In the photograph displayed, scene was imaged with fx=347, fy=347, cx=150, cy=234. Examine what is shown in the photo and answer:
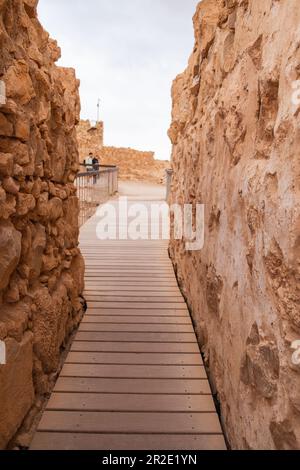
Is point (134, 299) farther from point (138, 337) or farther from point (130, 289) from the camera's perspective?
point (138, 337)

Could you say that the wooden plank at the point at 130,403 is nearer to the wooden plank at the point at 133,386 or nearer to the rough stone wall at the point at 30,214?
the wooden plank at the point at 133,386

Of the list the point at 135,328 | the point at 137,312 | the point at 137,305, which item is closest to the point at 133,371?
the point at 135,328

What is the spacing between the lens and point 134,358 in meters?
2.50

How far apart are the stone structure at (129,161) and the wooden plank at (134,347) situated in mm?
14304

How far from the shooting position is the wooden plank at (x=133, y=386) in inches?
85.7

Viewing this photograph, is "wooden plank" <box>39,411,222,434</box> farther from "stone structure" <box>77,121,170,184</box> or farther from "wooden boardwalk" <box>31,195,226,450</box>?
"stone structure" <box>77,121,170,184</box>

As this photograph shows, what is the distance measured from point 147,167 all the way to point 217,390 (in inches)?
662

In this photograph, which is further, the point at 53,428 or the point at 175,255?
the point at 175,255

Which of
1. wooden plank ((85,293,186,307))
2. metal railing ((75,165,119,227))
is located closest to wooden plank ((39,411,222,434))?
wooden plank ((85,293,186,307))

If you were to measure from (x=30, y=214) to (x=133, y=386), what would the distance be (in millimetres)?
1253

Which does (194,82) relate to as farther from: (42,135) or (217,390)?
(217,390)

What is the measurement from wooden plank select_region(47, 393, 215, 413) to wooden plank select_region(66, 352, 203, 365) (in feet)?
1.09

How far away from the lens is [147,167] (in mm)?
18250
